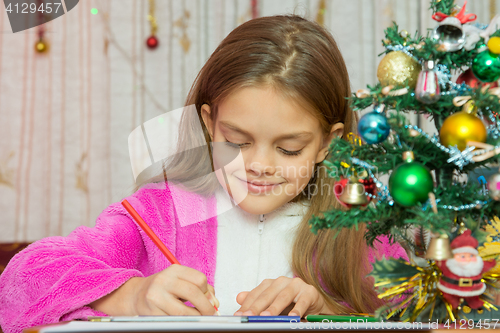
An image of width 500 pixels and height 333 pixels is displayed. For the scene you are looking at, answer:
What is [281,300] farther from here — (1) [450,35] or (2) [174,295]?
(1) [450,35]

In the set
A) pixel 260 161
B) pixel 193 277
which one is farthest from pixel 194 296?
pixel 260 161

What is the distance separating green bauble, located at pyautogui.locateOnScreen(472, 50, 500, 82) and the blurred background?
4.28 feet

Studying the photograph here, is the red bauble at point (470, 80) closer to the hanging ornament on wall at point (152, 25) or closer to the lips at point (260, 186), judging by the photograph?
the lips at point (260, 186)

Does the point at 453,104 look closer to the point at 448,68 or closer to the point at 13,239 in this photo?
the point at 448,68

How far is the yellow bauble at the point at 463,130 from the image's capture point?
417 millimetres

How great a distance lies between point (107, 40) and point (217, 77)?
3.68 ft

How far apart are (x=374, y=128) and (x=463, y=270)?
0.52 feet

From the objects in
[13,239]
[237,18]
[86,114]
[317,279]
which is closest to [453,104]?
[317,279]

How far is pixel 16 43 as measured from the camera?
5.73ft

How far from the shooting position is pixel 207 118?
2.72ft

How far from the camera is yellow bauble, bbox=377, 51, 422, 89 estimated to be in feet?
1.52

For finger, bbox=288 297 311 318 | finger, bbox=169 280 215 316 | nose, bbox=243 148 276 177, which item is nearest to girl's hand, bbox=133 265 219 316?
finger, bbox=169 280 215 316

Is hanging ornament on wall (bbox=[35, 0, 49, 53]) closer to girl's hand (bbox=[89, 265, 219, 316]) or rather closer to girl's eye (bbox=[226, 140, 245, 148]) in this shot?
girl's eye (bbox=[226, 140, 245, 148])

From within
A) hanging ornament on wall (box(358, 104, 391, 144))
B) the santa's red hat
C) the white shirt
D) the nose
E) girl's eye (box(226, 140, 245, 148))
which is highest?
hanging ornament on wall (box(358, 104, 391, 144))
